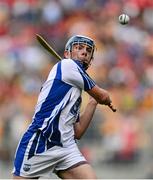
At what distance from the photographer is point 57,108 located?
5.13m

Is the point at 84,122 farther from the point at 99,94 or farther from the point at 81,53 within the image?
the point at 81,53

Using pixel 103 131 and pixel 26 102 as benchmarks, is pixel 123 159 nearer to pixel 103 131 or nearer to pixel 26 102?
pixel 103 131

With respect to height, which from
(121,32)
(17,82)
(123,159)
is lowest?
Answer: (123,159)

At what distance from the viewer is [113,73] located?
11.3 m

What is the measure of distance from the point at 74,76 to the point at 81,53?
0.26 metres

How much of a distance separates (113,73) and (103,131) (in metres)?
1.42

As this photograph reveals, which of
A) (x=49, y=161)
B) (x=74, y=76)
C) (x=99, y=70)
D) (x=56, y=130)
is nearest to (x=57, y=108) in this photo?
(x=56, y=130)

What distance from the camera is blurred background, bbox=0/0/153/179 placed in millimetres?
10047

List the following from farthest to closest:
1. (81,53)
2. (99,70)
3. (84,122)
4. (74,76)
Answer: (99,70)
(84,122)
(81,53)
(74,76)

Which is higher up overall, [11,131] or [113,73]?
[113,73]

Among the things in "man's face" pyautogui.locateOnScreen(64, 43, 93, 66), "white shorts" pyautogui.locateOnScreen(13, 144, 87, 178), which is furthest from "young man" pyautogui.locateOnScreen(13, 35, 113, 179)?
"man's face" pyautogui.locateOnScreen(64, 43, 93, 66)

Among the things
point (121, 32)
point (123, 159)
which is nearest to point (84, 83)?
point (123, 159)

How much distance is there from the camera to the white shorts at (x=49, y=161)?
5.15 m

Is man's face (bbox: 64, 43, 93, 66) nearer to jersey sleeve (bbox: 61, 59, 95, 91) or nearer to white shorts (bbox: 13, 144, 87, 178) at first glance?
jersey sleeve (bbox: 61, 59, 95, 91)
